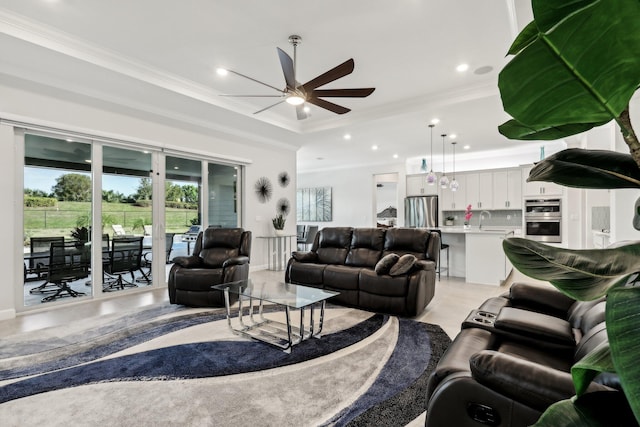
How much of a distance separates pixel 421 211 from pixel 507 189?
203 cm

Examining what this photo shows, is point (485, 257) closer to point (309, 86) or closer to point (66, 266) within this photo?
point (309, 86)

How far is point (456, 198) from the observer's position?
8180 mm

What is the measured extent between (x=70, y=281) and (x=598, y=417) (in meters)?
5.29

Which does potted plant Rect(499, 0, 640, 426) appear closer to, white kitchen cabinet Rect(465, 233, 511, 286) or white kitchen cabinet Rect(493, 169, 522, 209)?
white kitchen cabinet Rect(465, 233, 511, 286)

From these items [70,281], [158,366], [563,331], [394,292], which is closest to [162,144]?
[70,281]

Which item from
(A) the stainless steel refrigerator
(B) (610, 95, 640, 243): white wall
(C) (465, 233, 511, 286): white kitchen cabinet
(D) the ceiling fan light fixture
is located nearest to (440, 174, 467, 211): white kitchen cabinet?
(A) the stainless steel refrigerator

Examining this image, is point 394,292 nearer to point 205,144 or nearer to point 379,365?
point 379,365

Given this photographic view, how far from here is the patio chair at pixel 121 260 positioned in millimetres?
4465

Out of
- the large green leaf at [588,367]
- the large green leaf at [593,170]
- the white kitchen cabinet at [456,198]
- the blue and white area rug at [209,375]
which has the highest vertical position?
the white kitchen cabinet at [456,198]

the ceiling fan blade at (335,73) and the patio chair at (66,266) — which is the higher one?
the ceiling fan blade at (335,73)

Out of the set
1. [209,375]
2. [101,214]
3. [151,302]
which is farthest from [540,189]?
[101,214]

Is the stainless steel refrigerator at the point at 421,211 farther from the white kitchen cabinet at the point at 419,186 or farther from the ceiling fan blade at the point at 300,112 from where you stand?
the ceiling fan blade at the point at 300,112

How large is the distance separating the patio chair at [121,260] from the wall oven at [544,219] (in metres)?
7.46

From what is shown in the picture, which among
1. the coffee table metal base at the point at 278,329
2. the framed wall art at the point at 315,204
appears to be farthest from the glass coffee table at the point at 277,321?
the framed wall art at the point at 315,204
